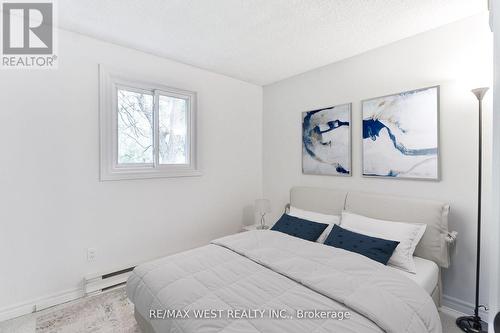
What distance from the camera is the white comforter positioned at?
1.28 m

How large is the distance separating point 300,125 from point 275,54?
97cm

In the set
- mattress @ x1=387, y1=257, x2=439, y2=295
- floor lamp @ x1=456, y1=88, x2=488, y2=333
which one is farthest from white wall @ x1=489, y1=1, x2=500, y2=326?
floor lamp @ x1=456, y1=88, x2=488, y2=333

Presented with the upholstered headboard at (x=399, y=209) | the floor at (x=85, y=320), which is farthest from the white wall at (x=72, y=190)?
the upholstered headboard at (x=399, y=209)

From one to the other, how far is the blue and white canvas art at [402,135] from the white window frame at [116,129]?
6.59ft

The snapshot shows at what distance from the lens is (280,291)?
1.54 metres

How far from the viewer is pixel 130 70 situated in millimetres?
2639

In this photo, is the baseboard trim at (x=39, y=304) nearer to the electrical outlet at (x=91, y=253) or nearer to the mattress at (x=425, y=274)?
the electrical outlet at (x=91, y=253)

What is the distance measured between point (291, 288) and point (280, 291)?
0.08 m

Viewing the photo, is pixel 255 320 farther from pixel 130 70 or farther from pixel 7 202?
pixel 130 70

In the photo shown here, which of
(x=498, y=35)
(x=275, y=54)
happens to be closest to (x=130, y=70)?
(x=275, y=54)

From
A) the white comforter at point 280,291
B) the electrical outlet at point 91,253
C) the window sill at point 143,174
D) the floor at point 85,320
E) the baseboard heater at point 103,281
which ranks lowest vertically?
the floor at point 85,320

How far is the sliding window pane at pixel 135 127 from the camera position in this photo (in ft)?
8.71

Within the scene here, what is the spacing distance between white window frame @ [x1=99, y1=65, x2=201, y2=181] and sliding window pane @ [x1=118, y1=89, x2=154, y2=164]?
47 mm

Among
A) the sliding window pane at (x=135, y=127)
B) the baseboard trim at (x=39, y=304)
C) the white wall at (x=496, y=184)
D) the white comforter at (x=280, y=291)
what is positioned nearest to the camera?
the white wall at (x=496, y=184)
